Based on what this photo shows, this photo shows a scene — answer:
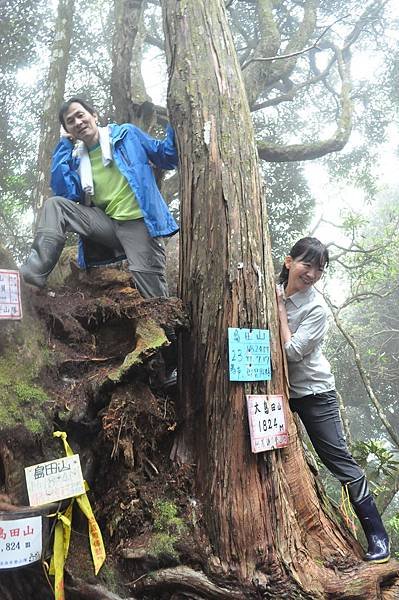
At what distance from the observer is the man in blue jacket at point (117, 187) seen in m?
3.04

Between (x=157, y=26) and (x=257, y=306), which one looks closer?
(x=257, y=306)

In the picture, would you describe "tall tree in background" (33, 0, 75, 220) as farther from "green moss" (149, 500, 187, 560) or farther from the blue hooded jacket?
"green moss" (149, 500, 187, 560)

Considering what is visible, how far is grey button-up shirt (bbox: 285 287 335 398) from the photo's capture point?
258cm

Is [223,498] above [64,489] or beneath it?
beneath

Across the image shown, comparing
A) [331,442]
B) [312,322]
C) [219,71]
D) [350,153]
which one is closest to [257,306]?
[312,322]

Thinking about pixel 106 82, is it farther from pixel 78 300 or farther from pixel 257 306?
pixel 257 306

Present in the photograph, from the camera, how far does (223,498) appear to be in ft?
7.41

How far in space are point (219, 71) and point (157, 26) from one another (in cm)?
921

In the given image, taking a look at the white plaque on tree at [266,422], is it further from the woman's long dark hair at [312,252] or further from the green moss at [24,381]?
the green moss at [24,381]

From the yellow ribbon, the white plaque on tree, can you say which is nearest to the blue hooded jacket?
the white plaque on tree

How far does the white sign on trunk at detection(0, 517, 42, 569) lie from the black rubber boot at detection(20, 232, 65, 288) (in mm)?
1208

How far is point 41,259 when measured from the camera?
264cm

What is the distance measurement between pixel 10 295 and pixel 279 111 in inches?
406

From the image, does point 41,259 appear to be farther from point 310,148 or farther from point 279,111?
point 279,111
